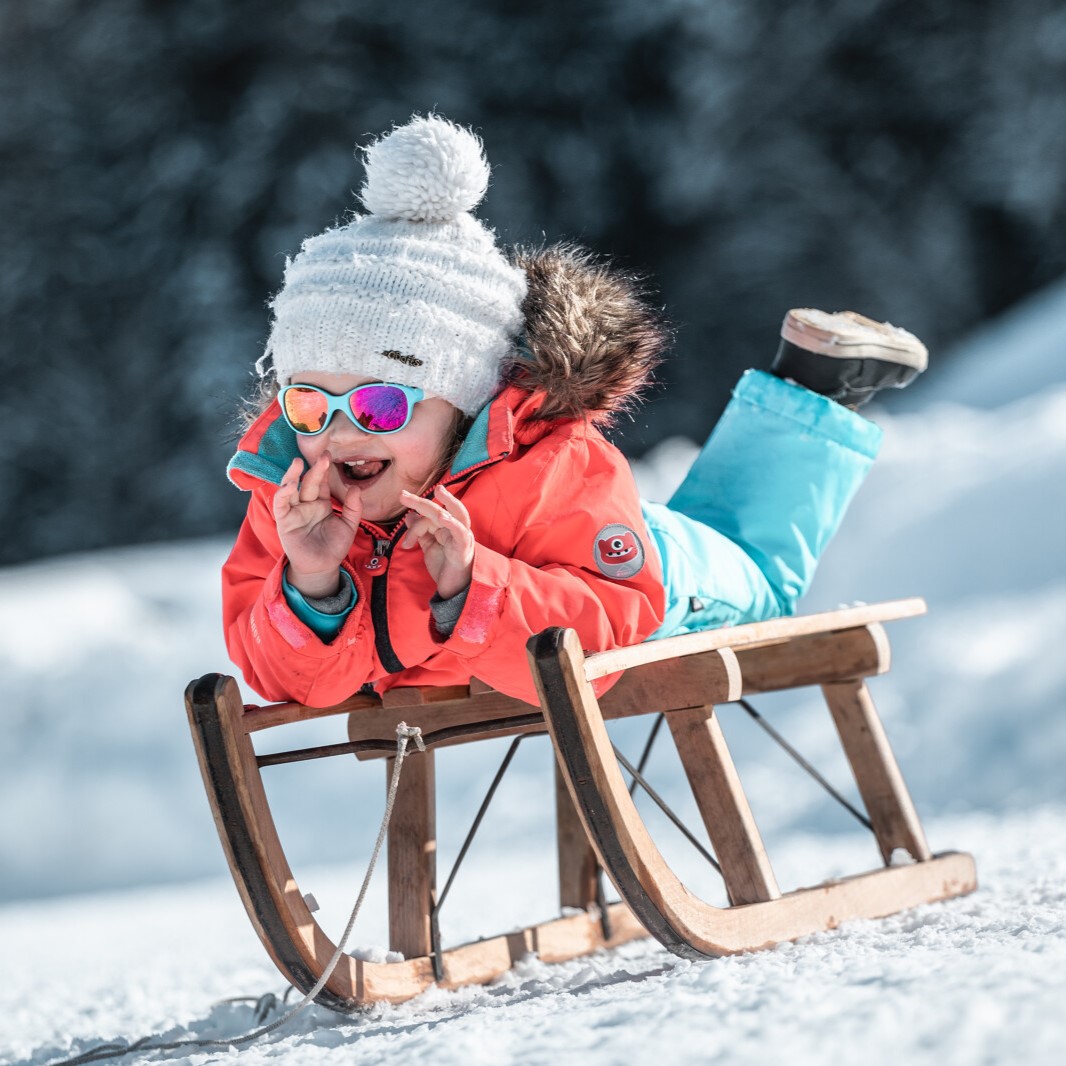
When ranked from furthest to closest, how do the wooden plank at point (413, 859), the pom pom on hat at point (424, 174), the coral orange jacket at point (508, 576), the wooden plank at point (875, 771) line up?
the wooden plank at point (875, 771) < the wooden plank at point (413, 859) < the pom pom on hat at point (424, 174) < the coral orange jacket at point (508, 576)

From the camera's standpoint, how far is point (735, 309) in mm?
6398

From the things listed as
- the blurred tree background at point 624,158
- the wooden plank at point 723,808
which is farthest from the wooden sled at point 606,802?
the blurred tree background at point 624,158

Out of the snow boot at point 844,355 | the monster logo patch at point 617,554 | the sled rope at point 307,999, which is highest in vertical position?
the snow boot at point 844,355

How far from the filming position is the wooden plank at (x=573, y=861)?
1.64 meters

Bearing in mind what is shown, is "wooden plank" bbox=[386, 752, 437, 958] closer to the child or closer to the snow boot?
the child

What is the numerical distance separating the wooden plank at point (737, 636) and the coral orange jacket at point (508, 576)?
0.15 ft

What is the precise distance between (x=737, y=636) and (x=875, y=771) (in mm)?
451

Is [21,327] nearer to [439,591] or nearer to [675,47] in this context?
[675,47]

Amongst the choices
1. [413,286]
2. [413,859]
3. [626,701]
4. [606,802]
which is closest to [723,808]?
[626,701]

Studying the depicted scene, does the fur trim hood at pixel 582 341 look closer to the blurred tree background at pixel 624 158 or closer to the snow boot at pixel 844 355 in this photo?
the snow boot at pixel 844 355

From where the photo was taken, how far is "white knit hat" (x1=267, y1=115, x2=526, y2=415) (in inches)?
49.3

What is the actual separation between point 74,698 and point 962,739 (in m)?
2.01

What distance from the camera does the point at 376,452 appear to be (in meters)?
1.24

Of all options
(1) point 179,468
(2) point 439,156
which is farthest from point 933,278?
(2) point 439,156
